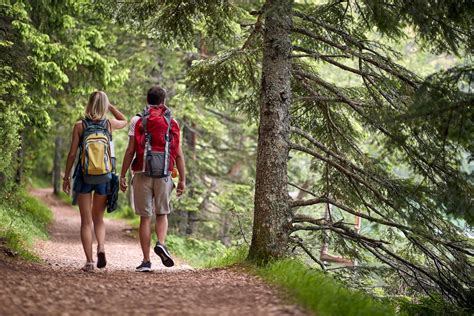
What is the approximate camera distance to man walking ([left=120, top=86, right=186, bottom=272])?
23.5 ft

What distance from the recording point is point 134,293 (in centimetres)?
539

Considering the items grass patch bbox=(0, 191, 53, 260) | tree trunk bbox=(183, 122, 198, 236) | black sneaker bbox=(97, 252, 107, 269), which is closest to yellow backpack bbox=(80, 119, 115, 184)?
black sneaker bbox=(97, 252, 107, 269)

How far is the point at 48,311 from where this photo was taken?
14.6 feet

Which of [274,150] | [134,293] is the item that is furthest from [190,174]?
[134,293]

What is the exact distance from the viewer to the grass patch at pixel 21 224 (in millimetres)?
8901

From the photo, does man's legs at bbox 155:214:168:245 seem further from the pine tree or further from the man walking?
the pine tree

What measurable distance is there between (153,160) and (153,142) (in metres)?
0.23

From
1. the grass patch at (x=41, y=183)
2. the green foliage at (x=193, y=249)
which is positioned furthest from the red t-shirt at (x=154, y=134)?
the grass patch at (x=41, y=183)

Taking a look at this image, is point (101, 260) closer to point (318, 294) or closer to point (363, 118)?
point (318, 294)

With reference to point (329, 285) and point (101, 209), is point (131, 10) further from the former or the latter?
point (329, 285)

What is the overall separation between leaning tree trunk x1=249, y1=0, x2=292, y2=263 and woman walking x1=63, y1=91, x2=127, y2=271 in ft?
6.54

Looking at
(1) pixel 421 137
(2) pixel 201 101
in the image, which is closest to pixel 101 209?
(1) pixel 421 137

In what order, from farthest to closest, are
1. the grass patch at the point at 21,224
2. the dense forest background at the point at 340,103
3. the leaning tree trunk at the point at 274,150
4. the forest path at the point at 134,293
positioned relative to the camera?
the grass patch at the point at 21,224 → the leaning tree trunk at the point at 274,150 → the dense forest background at the point at 340,103 → the forest path at the point at 134,293

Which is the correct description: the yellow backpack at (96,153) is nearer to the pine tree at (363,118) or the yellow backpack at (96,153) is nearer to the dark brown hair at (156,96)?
the dark brown hair at (156,96)
